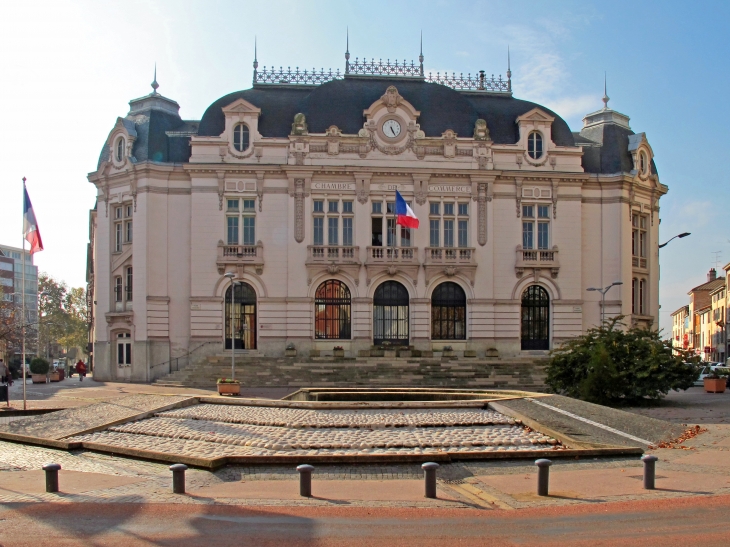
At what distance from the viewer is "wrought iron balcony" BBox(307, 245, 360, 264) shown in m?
48.1

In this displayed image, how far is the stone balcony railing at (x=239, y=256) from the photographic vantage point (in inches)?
1886

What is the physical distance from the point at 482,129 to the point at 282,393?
22093 millimetres

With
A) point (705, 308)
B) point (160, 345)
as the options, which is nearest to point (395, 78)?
point (160, 345)

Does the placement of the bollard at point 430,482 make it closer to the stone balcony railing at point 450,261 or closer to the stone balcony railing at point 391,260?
the stone balcony railing at point 391,260

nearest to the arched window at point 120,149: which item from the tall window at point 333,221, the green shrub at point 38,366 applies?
the tall window at point 333,221

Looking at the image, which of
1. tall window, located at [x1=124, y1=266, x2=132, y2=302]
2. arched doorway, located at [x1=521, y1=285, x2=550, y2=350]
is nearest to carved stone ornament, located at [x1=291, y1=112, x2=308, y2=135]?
tall window, located at [x1=124, y1=266, x2=132, y2=302]

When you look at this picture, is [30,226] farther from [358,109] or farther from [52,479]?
[358,109]

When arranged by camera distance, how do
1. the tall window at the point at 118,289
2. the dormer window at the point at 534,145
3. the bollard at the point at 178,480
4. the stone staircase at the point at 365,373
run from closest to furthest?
1. the bollard at the point at 178,480
2. the stone staircase at the point at 365,373
3. the tall window at the point at 118,289
4. the dormer window at the point at 534,145

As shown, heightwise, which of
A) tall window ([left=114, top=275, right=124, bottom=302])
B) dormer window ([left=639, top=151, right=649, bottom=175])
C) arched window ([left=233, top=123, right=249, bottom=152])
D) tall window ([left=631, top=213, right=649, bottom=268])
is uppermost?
arched window ([left=233, top=123, right=249, bottom=152])

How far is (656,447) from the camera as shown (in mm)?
19312

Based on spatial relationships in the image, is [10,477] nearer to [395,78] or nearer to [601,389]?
[601,389]

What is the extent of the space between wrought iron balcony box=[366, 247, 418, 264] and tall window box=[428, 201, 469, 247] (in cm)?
161

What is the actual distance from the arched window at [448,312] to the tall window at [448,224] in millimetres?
2682

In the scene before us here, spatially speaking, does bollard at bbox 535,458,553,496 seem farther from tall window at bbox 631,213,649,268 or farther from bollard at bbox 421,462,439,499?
tall window at bbox 631,213,649,268
